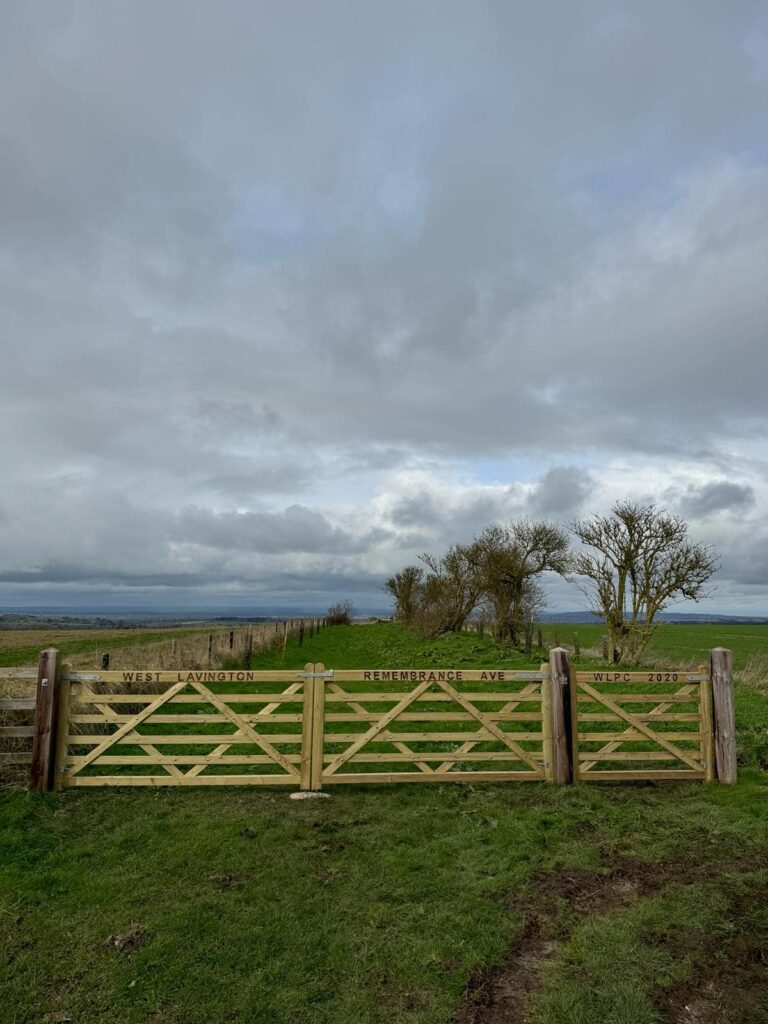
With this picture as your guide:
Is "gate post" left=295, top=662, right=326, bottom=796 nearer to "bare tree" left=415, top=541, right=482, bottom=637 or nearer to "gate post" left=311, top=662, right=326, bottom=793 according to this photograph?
"gate post" left=311, top=662, right=326, bottom=793

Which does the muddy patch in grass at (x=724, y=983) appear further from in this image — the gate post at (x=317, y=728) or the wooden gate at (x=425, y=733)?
the gate post at (x=317, y=728)

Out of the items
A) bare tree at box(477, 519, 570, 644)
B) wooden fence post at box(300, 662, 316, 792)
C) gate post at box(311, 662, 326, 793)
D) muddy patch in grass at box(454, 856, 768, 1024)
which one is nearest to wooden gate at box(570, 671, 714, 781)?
muddy patch in grass at box(454, 856, 768, 1024)

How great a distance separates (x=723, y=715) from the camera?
30.0ft

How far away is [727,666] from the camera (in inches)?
364

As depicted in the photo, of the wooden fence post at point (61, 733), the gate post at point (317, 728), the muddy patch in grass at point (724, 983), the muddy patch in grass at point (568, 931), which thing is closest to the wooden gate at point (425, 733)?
the gate post at point (317, 728)

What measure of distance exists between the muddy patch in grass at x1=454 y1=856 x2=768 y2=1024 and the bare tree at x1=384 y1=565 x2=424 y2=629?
38546 mm

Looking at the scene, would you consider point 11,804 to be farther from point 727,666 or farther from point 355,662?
point 355,662

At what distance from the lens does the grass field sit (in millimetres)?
4129

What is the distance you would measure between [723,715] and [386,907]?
6284 millimetres

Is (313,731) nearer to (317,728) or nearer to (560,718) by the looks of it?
(317,728)

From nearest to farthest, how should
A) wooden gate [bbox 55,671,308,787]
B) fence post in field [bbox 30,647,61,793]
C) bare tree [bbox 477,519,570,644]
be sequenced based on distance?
fence post in field [bbox 30,647,61,793]
wooden gate [bbox 55,671,308,787]
bare tree [bbox 477,519,570,644]

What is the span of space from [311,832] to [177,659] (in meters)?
12.8

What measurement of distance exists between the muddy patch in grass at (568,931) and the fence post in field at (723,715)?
3.20m

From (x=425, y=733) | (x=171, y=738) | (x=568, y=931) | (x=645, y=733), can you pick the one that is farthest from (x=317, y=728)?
(x=645, y=733)
